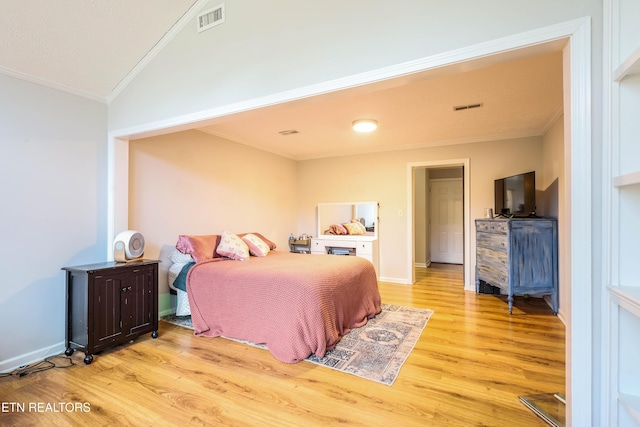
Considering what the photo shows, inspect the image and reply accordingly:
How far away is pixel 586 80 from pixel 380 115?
236 cm

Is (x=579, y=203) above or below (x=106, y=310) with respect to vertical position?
above

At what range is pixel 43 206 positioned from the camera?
2502 mm

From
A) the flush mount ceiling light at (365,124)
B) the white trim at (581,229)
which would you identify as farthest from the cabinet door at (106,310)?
the white trim at (581,229)

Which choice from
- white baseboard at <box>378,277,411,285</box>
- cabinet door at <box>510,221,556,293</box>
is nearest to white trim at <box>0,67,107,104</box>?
white baseboard at <box>378,277,411,285</box>

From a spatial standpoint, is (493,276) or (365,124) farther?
(493,276)

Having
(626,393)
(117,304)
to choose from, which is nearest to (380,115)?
(626,393)

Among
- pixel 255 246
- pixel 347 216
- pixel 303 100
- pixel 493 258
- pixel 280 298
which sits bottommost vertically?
pixel 280 298

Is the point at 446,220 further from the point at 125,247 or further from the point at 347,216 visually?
the point at 125,247

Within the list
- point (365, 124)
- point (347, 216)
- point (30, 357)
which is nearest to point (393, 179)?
point (347, 216)

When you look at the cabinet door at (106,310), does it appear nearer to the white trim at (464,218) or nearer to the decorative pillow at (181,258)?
the decorative pillow at (181,258)

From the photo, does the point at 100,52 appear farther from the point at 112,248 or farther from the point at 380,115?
the point at 380,115

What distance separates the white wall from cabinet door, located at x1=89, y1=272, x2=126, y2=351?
1.54 feet

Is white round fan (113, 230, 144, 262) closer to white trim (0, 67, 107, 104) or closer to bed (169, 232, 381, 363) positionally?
bed (169, 232, 381, 363)

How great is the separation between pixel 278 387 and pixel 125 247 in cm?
198
